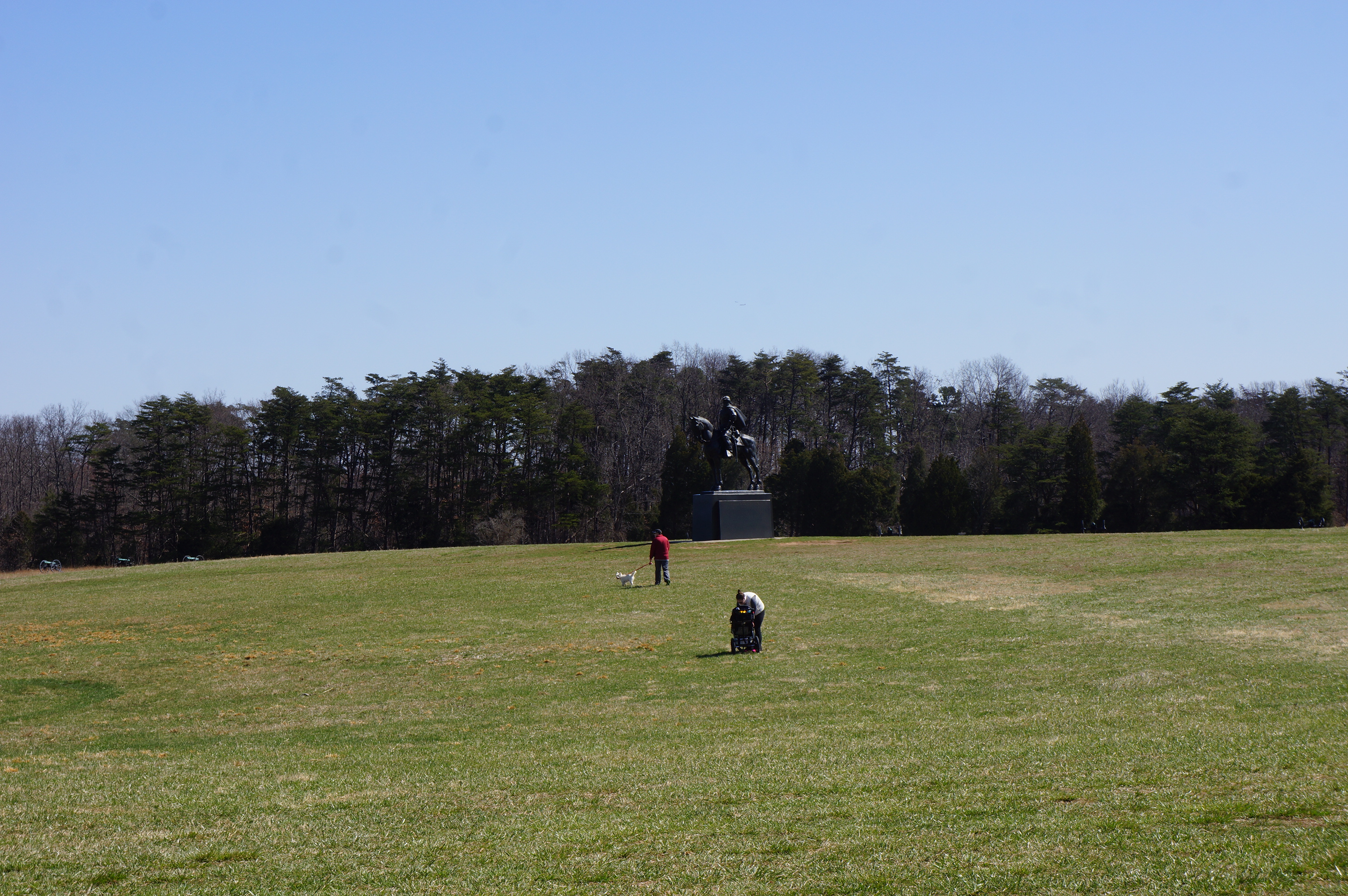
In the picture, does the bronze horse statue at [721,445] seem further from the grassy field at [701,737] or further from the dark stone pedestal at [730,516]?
the grassy field at [701,737]

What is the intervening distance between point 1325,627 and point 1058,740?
11.8m

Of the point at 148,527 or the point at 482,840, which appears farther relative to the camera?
the point at 148,527

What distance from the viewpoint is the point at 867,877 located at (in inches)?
286

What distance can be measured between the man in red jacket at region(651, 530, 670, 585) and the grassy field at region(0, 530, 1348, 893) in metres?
1.11

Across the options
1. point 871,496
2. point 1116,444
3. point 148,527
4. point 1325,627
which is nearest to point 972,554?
point 1325,627

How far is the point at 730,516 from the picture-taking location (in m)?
46.8

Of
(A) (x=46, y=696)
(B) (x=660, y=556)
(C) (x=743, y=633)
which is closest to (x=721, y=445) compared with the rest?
(B) (x=660, y=556)

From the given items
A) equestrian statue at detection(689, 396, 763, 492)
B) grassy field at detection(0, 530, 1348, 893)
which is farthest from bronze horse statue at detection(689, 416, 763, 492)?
grassy field at detection(0, 530, 1348, 893)

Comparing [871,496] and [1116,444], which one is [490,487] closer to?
[871,496]

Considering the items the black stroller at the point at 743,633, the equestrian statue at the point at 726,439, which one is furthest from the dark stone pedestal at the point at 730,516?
the black stroller at the point at 743,633

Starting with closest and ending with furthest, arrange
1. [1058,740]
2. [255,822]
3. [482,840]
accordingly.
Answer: [482,840] → [255,822] → [1058,740]

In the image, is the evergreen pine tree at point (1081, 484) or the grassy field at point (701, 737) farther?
the evergreen pine tree at point (1081, 484)

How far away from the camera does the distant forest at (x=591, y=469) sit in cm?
7169

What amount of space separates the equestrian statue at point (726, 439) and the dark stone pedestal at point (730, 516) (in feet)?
3.24
